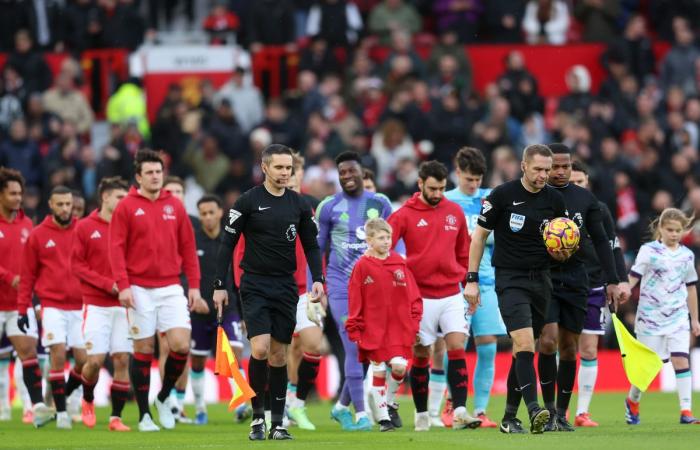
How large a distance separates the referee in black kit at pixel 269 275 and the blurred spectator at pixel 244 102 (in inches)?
524

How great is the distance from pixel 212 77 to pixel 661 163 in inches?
315

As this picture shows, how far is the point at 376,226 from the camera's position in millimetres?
14898

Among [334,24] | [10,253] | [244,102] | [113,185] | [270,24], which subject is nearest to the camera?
[113,185]

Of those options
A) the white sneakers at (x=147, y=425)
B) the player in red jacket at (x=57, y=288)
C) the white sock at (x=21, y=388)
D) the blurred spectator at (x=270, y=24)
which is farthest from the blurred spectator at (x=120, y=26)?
the white sneakers at (x=147, y=425)

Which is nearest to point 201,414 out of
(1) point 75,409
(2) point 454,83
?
(1) point 75,409

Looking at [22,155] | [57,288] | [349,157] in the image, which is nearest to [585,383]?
[349,157]

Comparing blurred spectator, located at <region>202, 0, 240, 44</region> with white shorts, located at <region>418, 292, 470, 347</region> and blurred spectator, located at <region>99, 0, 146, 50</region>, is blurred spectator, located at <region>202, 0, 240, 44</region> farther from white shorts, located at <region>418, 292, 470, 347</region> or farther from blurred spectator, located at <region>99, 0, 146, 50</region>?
white shorts, located at <region>418, 292, 470, 347</region>

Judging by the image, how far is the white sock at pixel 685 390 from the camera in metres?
16.0

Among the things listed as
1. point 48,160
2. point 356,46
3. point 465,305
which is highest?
point 356,46

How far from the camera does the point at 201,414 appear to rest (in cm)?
1791

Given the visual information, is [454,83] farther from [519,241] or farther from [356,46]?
[519,241]

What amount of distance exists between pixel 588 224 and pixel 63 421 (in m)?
→ 6.25

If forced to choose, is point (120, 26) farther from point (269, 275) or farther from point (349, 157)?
point (269, 275)

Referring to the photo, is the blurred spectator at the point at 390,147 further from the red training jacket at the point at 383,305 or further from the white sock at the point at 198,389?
the red training jacket at the point at 383,305
